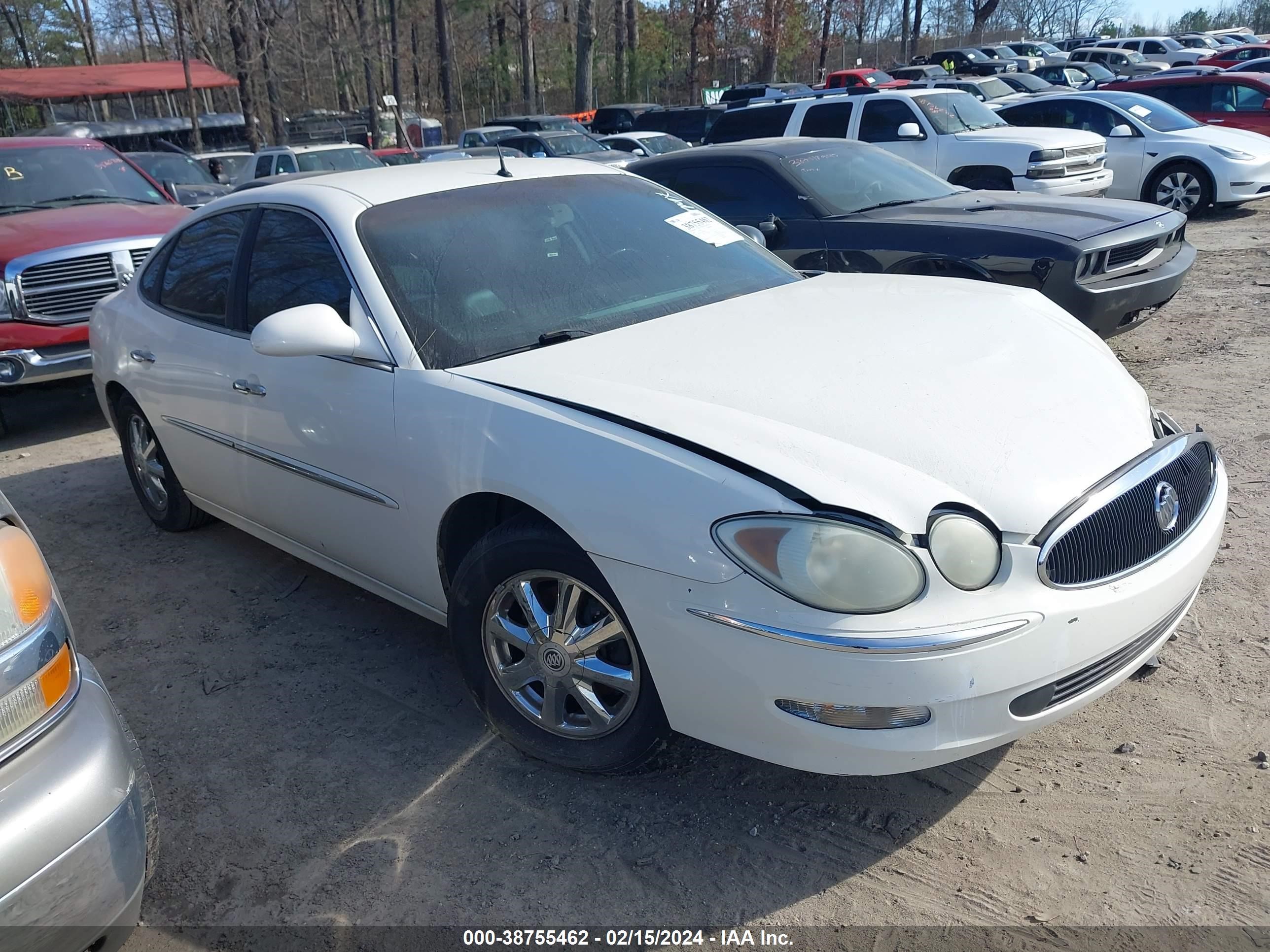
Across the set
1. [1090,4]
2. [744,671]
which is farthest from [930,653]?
[1090,4]

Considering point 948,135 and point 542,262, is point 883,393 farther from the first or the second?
point 948,135

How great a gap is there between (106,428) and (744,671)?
247 inches

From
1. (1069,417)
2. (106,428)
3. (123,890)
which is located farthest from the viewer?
(106,428)

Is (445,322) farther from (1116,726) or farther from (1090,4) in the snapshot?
(1090,4)

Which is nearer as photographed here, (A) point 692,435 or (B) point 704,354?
(A) point 692,435

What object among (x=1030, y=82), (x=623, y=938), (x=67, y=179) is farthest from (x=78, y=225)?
(x=1030, y=82)

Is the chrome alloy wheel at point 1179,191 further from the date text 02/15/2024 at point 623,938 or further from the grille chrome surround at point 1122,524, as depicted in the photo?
the date text 02/15/2024 at point 623,938

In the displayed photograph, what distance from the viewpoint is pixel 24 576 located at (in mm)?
2211

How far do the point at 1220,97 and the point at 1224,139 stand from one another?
12.5ft

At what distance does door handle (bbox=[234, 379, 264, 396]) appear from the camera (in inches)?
147

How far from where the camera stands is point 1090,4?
2783 inches

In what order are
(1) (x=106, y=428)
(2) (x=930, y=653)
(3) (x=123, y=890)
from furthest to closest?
(1) (x=106, y=428)
(2) (x=930, y=653)
(3) (x=123, y=890)

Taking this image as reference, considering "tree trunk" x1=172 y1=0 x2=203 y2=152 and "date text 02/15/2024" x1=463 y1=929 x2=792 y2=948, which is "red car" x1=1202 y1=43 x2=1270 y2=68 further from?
"date text 02/15/2024" x1=463 y1=929 x2=792 y2=948

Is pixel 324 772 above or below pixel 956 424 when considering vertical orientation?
below
